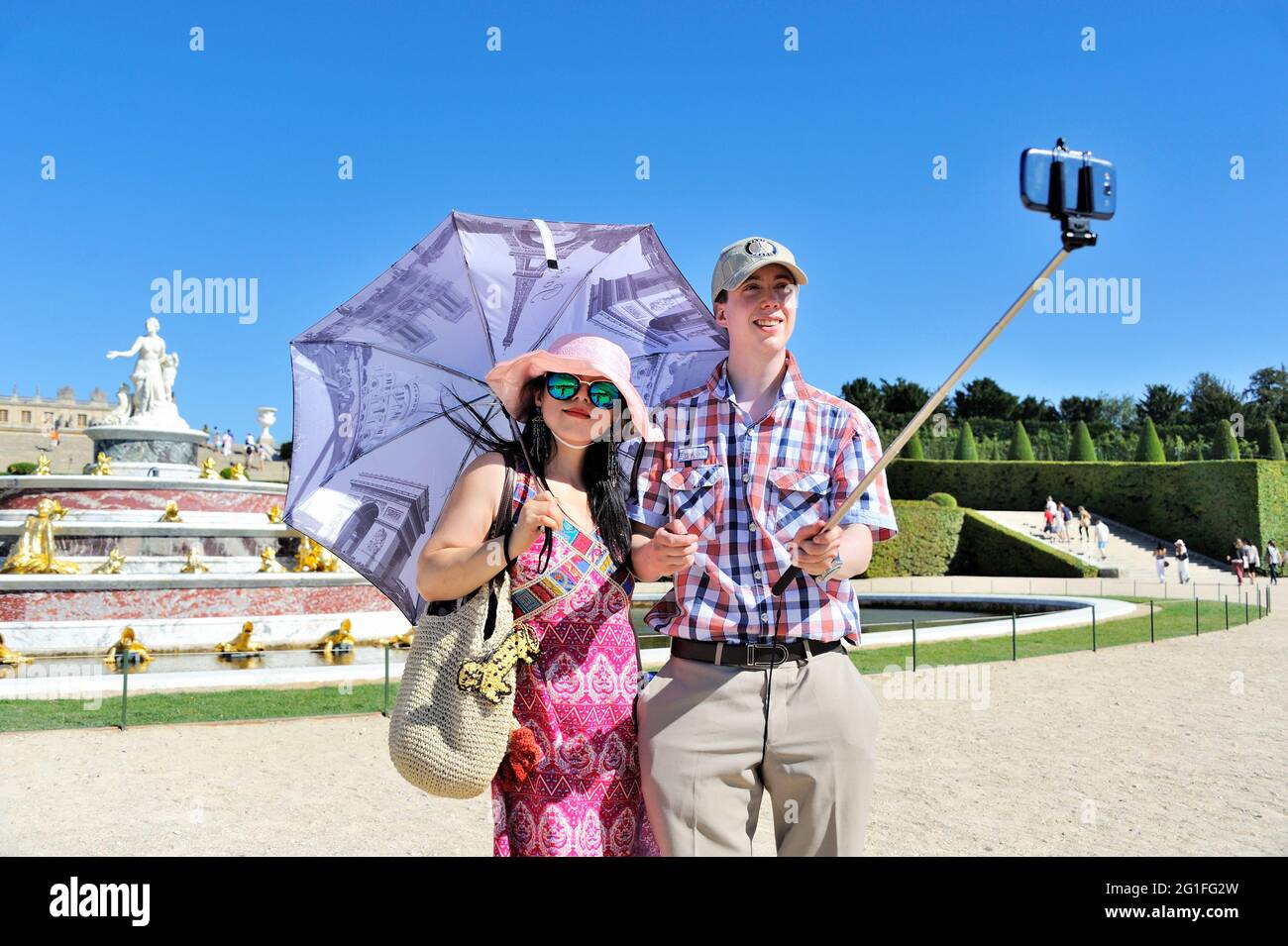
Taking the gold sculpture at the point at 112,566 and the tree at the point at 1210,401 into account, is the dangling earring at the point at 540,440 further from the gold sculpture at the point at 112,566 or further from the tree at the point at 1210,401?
the tree at the point at 1210,401

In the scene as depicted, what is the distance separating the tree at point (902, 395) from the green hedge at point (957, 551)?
39751 millimetres

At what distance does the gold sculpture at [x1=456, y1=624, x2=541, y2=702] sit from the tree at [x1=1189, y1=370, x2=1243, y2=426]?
3059 inches

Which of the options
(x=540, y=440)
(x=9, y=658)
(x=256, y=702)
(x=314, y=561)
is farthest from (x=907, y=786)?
(x=314, y=561)

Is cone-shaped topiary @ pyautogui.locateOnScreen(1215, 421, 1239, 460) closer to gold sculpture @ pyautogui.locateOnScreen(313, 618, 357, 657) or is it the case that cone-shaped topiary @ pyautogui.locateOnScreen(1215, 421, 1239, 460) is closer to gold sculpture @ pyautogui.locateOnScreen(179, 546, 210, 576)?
gold sculpture @ pyautogui.locateOnScreen(313, 618, 357, 657)

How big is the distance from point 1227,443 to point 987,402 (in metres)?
33.1

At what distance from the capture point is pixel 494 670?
2541 mm

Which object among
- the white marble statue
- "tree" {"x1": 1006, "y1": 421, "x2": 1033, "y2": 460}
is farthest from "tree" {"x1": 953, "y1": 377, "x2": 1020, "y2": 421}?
the white marble statue

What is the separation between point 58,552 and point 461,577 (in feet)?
52.8

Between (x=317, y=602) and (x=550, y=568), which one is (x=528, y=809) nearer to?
(x=550, y=568)

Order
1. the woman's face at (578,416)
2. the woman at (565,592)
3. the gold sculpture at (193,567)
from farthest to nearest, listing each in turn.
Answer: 1. the gold sculpture at (193,567)
2. the woman's face at (578,416)
3. the woman at (565,592)

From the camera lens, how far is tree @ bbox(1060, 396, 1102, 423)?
79875mm

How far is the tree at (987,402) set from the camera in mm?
74312

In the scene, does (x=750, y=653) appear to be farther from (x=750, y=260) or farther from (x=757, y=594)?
(x=750, y=260)

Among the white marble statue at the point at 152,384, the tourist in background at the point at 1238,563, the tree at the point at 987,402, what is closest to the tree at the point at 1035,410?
the tree at the point at 987,402
